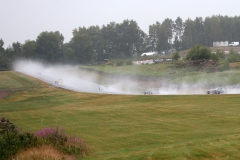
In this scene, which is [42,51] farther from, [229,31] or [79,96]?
[79,96]

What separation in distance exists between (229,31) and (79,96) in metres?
149

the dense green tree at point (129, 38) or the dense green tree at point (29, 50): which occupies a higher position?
the dense green tree at point (129, 38)

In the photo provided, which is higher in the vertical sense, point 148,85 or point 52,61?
point 52,61

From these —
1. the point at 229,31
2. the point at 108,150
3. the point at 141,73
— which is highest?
the point at 229,31

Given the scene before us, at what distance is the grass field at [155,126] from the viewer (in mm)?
15195

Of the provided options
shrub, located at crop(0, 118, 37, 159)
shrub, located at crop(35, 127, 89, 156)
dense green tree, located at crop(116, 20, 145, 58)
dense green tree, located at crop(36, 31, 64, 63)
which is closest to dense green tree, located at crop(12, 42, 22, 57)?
dense green tree, located at crop(36, 31, 64, 63)

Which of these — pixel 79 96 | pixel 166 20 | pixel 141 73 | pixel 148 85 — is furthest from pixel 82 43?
pixel 79 96

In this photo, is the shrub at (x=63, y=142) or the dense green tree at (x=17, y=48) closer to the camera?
the shrub at (x=63, y=142)

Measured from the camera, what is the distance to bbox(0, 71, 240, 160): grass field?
598 inches

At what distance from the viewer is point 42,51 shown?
15150 cm

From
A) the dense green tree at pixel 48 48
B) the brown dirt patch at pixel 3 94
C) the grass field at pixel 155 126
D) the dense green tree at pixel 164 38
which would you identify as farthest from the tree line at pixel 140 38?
the grass field at pixel 155 126

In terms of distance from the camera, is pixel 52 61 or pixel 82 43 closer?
pixel 52 61

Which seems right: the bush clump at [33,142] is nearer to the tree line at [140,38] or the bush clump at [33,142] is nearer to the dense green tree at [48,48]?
the dense green tree at [48,48]

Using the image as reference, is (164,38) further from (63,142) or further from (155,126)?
(63,142)
